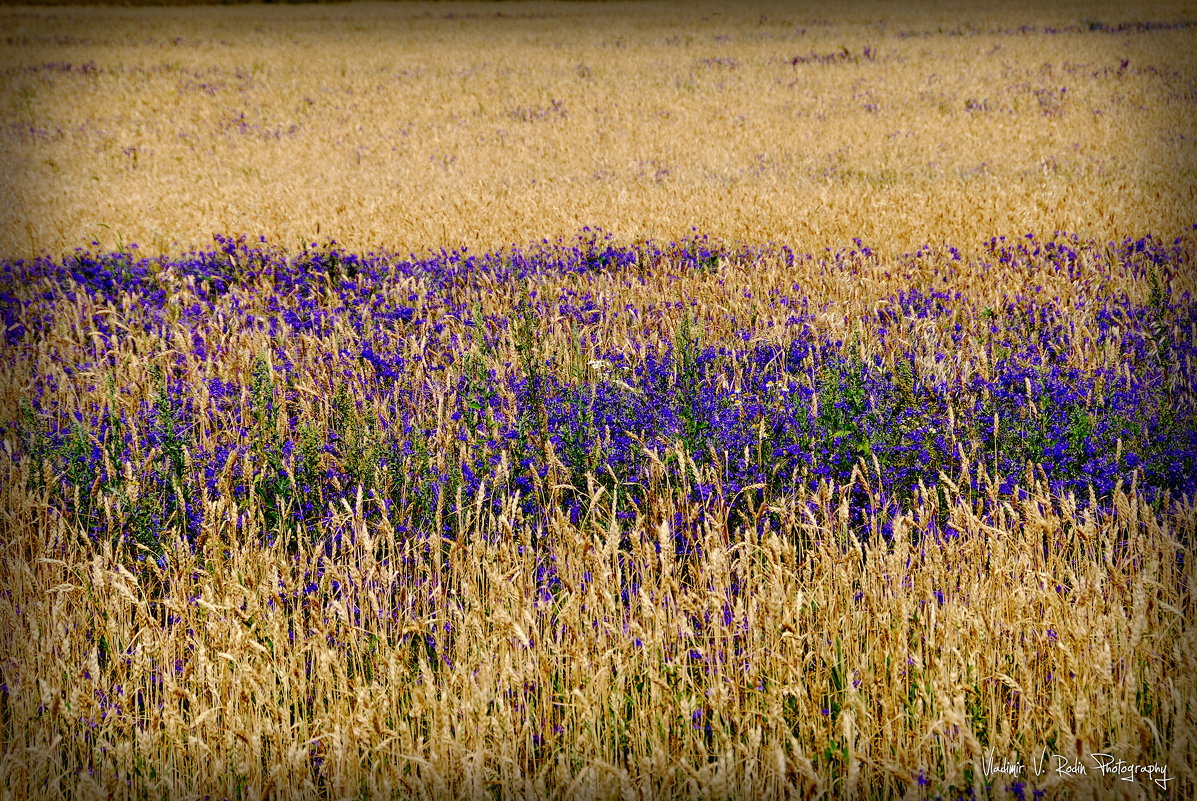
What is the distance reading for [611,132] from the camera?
17.5m

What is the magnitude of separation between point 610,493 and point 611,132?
14.7m

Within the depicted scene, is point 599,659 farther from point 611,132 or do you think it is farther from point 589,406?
point 611,132

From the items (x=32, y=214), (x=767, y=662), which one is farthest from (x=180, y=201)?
(x=767, y=662)

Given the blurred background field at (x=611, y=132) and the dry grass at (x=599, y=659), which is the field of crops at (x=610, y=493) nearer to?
the dry grass at (x=599, y=659)

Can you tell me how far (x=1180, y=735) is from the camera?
7.30ft

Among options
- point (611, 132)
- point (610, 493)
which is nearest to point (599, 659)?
point (610, 493)

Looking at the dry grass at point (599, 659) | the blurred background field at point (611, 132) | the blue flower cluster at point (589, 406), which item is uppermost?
the blurred background field at point (611, 132)

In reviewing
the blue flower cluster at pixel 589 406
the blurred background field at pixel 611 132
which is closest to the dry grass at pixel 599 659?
the blue flower cluster at pixel 589 406

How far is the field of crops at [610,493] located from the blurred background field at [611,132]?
0.21 metres

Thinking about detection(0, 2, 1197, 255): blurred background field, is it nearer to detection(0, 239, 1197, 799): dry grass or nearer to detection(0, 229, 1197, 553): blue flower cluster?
detection(0, 229, 1197, 553): blue flower cluster

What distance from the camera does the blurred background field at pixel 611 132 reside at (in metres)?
10.4

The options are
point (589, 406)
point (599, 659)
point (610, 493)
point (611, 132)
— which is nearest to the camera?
point (599, 659)

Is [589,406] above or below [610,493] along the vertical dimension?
above

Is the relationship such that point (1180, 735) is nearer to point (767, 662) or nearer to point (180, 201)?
point (767, 662)
